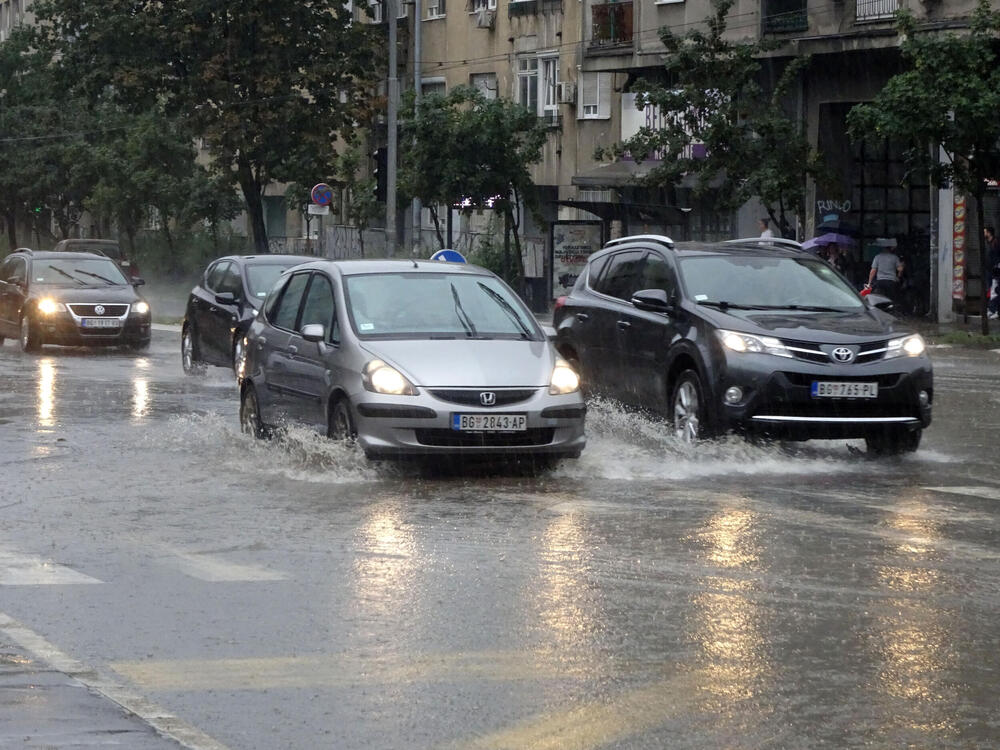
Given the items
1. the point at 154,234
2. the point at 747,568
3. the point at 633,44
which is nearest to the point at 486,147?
the point at 633,44

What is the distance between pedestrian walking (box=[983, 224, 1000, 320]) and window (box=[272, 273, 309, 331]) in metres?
21.0

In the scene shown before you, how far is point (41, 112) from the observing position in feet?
238

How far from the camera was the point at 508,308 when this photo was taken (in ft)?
44.9

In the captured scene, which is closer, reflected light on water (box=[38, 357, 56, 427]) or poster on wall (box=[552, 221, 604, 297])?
reflected light on water (box=[38, 357, 56, 427])

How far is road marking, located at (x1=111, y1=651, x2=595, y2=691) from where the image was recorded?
254 inches

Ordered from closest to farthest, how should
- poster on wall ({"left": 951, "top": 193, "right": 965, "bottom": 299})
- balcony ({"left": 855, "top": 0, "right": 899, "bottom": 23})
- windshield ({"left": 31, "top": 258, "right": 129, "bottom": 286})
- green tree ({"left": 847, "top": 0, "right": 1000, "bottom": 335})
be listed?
1. windshield ({"left": 31, "top": 258, "right": 129, "bottom": 286})
2. green tree ({"left": 847, "top": 0, "right": 1000, "bottom": 335})
3. balcony ({"left": 855, "top": 0, "right": 899, "bottom": 23})
4. poster on wall ({"left": 951, "top": 193, "right": 965, "bottom": 299})

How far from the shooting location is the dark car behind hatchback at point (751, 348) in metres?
13.3

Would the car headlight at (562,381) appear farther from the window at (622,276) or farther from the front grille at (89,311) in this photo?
the front grille at (89,311)

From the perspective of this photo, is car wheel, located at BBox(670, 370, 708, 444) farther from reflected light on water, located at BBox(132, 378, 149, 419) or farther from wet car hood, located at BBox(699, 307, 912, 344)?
reflected light on water, located at BBox(132, 378, 149, 419)

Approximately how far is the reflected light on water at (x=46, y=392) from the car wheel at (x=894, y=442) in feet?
22.1

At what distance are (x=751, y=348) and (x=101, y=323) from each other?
1547 centimetres

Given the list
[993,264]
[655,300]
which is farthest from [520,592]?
[993,264]

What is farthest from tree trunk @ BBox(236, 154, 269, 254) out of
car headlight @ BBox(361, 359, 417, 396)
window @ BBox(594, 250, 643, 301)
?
car headlight @ BBox(361, 359, 417, 396)

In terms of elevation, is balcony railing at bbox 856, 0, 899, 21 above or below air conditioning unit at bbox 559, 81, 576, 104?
above
